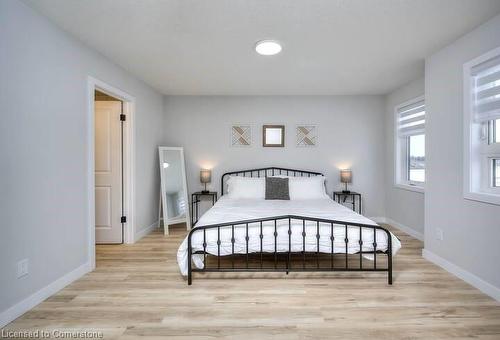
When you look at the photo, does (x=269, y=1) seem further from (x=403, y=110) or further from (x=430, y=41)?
(x=403, y=110)

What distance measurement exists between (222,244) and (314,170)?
291cm

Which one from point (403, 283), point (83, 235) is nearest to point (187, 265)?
point (83, 235)

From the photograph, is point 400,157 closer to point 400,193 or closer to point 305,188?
point 400,193

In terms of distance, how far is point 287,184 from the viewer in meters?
4.37

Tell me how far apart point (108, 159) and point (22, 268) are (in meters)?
1.99

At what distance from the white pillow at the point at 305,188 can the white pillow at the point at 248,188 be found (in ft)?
1.53

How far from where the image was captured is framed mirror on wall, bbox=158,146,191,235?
4.61 m

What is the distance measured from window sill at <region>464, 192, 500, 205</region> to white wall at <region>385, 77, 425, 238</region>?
1493 millimetres

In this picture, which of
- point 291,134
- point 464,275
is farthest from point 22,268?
point 291,134

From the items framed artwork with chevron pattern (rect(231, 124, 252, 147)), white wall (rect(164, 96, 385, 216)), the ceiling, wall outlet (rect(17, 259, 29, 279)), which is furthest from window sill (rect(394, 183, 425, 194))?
wall outlet (rect(17, 259, 29, 279))

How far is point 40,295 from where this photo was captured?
227 centimetres

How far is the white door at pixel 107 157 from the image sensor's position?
3836 millimetres

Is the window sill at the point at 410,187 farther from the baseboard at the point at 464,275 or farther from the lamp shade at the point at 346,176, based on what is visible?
the baseboard at the point at 464,275

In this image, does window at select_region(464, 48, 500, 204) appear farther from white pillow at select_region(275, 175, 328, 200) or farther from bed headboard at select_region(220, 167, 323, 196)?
bed headboard at select_region(220, 167, 323, 196)
